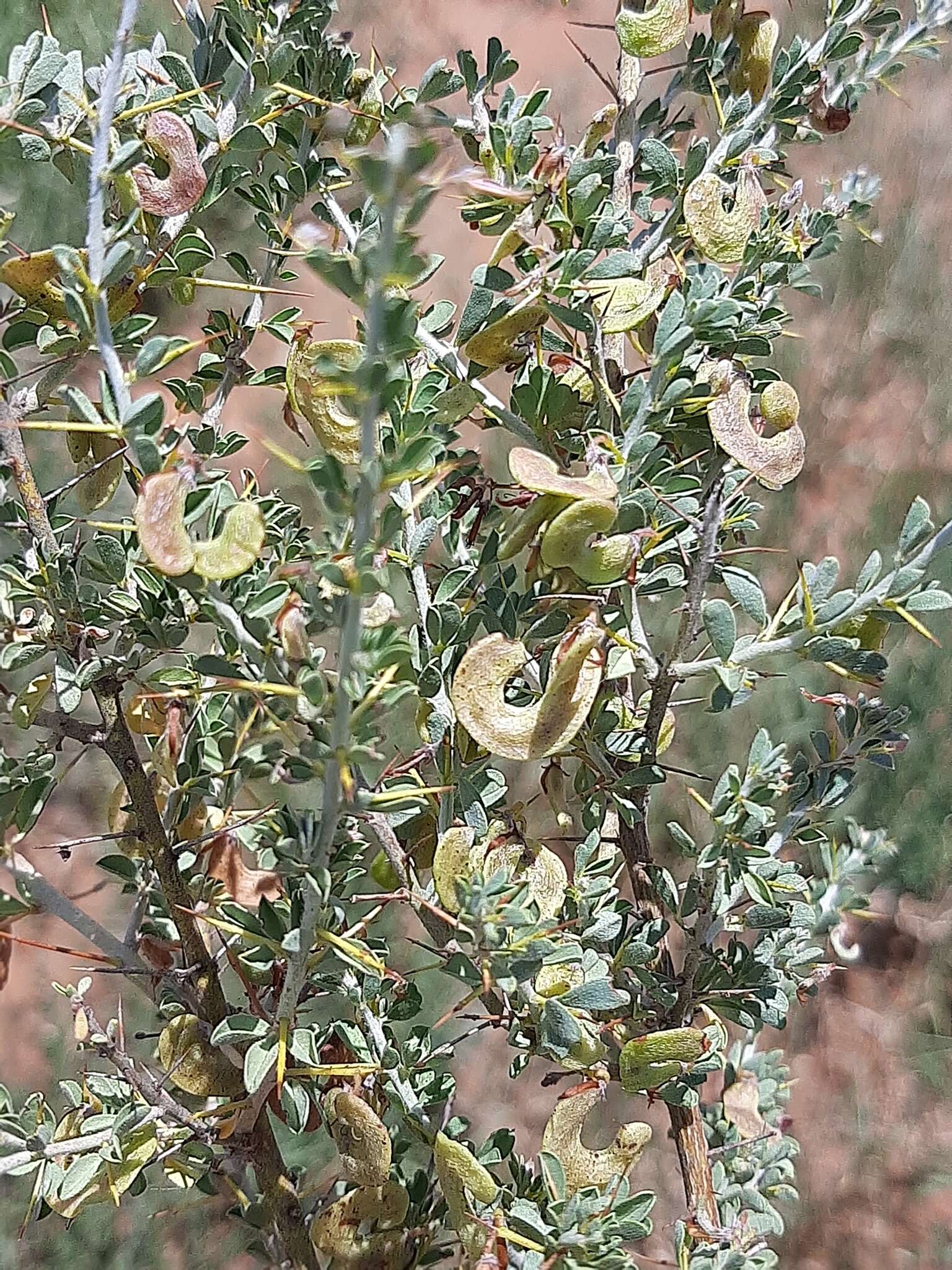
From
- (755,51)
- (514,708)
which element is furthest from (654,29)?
(514,708)

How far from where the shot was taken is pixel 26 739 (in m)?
2.23

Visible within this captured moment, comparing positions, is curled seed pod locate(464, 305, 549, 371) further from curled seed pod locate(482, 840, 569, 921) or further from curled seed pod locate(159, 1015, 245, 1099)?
curled seed pod locate(159, 1015, 245, 1099)

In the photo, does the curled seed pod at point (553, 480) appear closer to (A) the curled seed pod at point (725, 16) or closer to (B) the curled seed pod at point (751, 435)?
(B) the curled seed pod at point (751, 435)

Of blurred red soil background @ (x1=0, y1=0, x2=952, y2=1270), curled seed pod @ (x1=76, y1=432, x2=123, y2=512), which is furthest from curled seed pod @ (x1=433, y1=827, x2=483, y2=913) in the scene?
blurred red soil background @ (x1=0, y1=0, x2=952, y2=1270)

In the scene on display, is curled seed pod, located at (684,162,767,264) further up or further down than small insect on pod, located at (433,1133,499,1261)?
further up

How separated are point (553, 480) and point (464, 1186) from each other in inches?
12.7

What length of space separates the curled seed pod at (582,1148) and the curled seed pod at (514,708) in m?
0.20

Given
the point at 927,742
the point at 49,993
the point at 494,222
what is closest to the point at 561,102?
the point at 927,742

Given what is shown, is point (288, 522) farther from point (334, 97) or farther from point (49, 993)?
point (49, 993)

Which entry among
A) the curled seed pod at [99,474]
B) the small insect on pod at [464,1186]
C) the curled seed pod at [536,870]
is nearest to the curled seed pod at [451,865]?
the curled seed pod at [536,870]

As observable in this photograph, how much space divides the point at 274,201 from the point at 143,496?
0.27 metres

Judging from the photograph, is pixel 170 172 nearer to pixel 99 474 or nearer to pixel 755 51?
pixel 99 474

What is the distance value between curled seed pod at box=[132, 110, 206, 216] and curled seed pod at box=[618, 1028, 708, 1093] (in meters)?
0.42

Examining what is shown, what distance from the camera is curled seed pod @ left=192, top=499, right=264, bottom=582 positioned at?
340 mm
